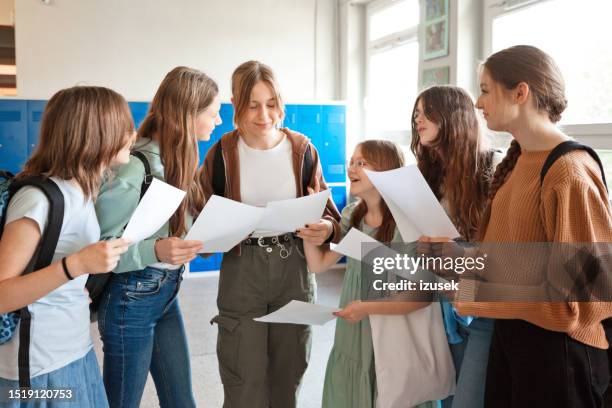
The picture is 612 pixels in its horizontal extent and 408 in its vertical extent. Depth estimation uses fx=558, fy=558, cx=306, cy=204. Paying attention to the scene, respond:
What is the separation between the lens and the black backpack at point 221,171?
194cm

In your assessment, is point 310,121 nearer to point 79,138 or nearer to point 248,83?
point 248,83

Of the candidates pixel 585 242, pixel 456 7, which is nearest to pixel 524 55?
pixel 585 242

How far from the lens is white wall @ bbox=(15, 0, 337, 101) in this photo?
523 centimetres

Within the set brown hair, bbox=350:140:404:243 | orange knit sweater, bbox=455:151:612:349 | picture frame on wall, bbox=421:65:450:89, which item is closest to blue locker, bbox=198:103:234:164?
picture frame on wall, bbox=421:65:450:89

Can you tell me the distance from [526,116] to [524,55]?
14cm

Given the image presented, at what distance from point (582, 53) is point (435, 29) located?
4.42 ft

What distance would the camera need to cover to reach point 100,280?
61.6 inches

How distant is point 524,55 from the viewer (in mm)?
1309

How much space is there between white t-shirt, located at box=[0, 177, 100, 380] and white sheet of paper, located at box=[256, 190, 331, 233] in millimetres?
494

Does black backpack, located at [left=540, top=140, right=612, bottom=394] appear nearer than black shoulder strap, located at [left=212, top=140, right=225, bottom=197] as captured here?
Yes

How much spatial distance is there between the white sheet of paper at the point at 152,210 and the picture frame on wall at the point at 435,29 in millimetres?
3238

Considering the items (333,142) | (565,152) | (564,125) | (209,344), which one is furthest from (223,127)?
(565,152)

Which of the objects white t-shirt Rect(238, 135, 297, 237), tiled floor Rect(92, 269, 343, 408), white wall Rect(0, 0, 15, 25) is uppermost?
white wall Rect(0, 0, 15, 25)

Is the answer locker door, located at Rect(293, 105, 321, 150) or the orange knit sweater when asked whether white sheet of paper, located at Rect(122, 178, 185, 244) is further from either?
locker door, located at Rect(293, 105, 321, 150)
